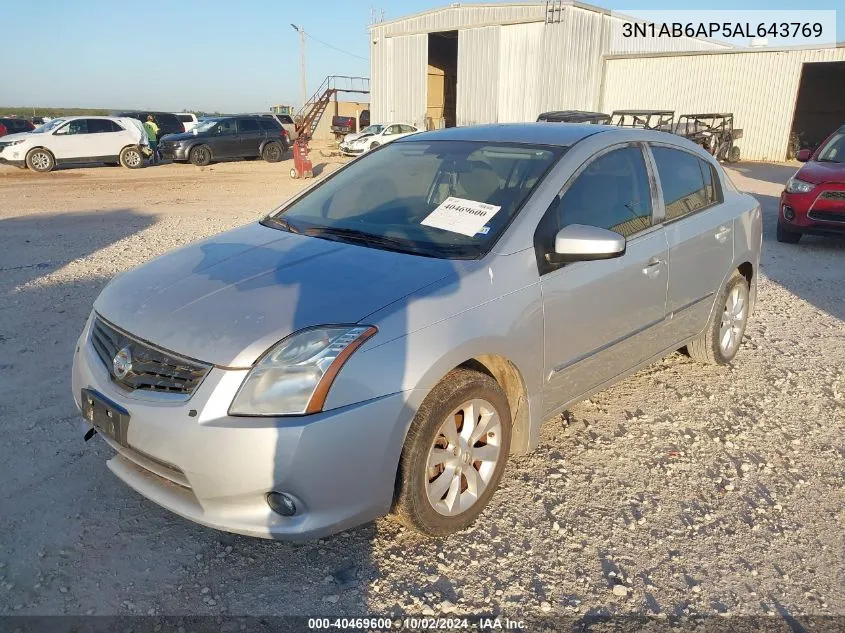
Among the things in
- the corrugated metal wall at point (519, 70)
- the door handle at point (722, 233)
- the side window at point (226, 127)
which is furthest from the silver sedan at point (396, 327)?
the corrugated metal wall at point (519, 70)

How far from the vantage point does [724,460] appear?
3633 millimetres

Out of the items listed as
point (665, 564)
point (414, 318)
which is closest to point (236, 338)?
point (414, 318)

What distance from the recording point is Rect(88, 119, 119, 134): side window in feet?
67.3

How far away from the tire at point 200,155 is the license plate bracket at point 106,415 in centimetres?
2160

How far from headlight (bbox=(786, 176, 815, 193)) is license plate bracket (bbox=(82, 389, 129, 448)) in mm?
9074

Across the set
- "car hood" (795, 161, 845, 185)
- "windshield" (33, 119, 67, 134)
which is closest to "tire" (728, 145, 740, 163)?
"car hood" (795, 161, 845, 185)

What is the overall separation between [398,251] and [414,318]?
1.92ft

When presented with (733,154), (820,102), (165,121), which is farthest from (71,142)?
(820,102)

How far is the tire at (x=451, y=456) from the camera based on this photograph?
2.61 metres

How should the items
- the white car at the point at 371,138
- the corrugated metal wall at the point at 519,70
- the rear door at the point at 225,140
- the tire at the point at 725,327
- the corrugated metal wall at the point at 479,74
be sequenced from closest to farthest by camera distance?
1. the tire at the point at 725,327
2. the rear door at the point at 225,140
3. the corrugated metal wall at the point at 519,70
4. the corrugated metal wall at the point at 479,74
5. the white car at the point at 371,138

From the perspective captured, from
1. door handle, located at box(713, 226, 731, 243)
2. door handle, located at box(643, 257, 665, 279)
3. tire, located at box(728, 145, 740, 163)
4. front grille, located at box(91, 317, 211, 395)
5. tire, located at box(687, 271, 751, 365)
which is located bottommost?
tire, located at box(728, 145, 740, 163)

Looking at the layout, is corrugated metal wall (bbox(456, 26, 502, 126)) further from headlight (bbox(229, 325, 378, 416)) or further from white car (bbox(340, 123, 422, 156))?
headlight (bbox(229, 325, 378, 416))

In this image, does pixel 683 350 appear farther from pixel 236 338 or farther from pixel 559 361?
pixel 236 338

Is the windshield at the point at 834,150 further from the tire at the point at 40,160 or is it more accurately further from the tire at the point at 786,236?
the tire at the point at 40,160
